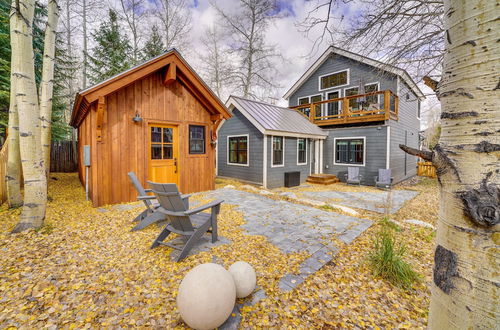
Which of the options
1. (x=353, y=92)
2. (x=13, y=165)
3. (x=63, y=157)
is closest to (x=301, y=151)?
(x=353, y=92)

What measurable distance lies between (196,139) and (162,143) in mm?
1124

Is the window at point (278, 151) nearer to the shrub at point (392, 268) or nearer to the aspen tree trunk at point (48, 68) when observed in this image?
the shrub at point (392, 268)

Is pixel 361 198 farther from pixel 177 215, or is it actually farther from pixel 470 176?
pixel 470 176

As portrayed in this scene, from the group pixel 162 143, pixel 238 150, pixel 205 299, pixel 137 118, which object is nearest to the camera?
pixel 205 299

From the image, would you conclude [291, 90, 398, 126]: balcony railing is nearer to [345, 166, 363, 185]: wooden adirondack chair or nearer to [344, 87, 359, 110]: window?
[344, 87, 359, 110]: window

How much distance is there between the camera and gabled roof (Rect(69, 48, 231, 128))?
509cm

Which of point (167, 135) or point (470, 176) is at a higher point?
point (167, 135)

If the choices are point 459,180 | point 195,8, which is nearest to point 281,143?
point 459,180

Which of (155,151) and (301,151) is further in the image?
(301,151)

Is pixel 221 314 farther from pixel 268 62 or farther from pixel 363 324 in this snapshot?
pixel 268 62

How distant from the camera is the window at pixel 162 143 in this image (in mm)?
6445

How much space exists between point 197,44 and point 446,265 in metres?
19.8

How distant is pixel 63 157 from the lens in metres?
12.2

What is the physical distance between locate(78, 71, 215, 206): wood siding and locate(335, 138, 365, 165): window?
7.71 metres
